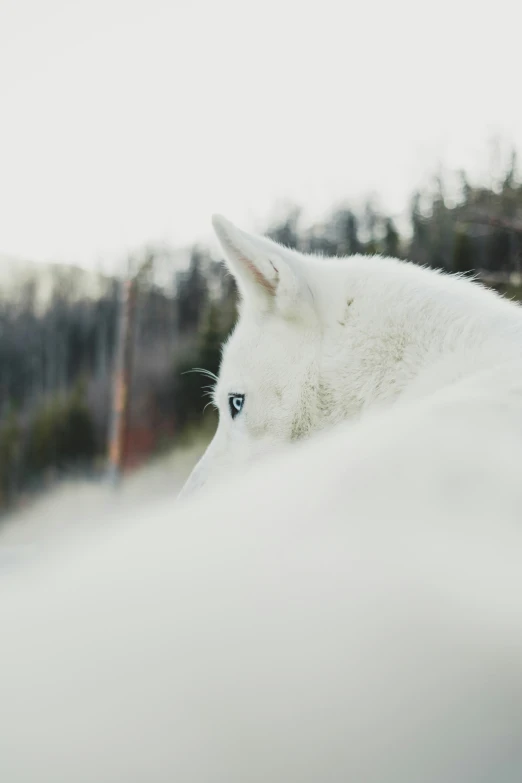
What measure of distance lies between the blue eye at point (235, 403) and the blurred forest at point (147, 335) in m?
8.41

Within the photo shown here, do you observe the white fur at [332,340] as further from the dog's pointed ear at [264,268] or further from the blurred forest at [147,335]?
the blurred forest at [147,335]

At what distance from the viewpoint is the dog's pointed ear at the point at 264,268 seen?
116 inches

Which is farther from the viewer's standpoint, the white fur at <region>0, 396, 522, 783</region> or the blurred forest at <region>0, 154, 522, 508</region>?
the blurred forest at <region>0, 154, 522, 508</region>

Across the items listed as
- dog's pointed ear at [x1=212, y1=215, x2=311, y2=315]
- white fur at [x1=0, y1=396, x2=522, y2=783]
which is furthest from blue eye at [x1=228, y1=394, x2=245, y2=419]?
white fur at [x1=0, y1=396, x2=522, y2=783]

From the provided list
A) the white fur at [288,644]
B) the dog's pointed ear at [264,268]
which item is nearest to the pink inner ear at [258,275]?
the dog's pointed ear at [264,268]

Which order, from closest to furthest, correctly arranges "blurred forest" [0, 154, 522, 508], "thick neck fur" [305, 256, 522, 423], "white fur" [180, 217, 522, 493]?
"thick neck fur" [305, 256, 522, 423], "white fur" [180, 217, 522, 493], "blurred forest" [0, 154, 522, 508]

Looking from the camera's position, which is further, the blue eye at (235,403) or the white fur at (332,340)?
the blue eye at (235,403)

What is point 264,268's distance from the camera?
3.04 m

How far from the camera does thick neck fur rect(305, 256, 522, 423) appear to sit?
217 cm

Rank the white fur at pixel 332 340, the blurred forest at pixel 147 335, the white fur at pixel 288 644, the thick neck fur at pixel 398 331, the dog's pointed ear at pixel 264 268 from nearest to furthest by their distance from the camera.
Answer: the white fur at pixel 288 644, the thick neck fur at pixel 398 331, the white fur at pixel 332 340, the dog's pointed ear at pixel 264 268, the blurred forest at pixel 147 335

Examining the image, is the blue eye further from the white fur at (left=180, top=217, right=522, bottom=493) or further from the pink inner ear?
the pink inner ear

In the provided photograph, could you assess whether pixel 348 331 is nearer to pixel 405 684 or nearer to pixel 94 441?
pixel 405 684

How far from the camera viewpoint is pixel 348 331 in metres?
2.70

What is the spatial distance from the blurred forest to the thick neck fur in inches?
327
